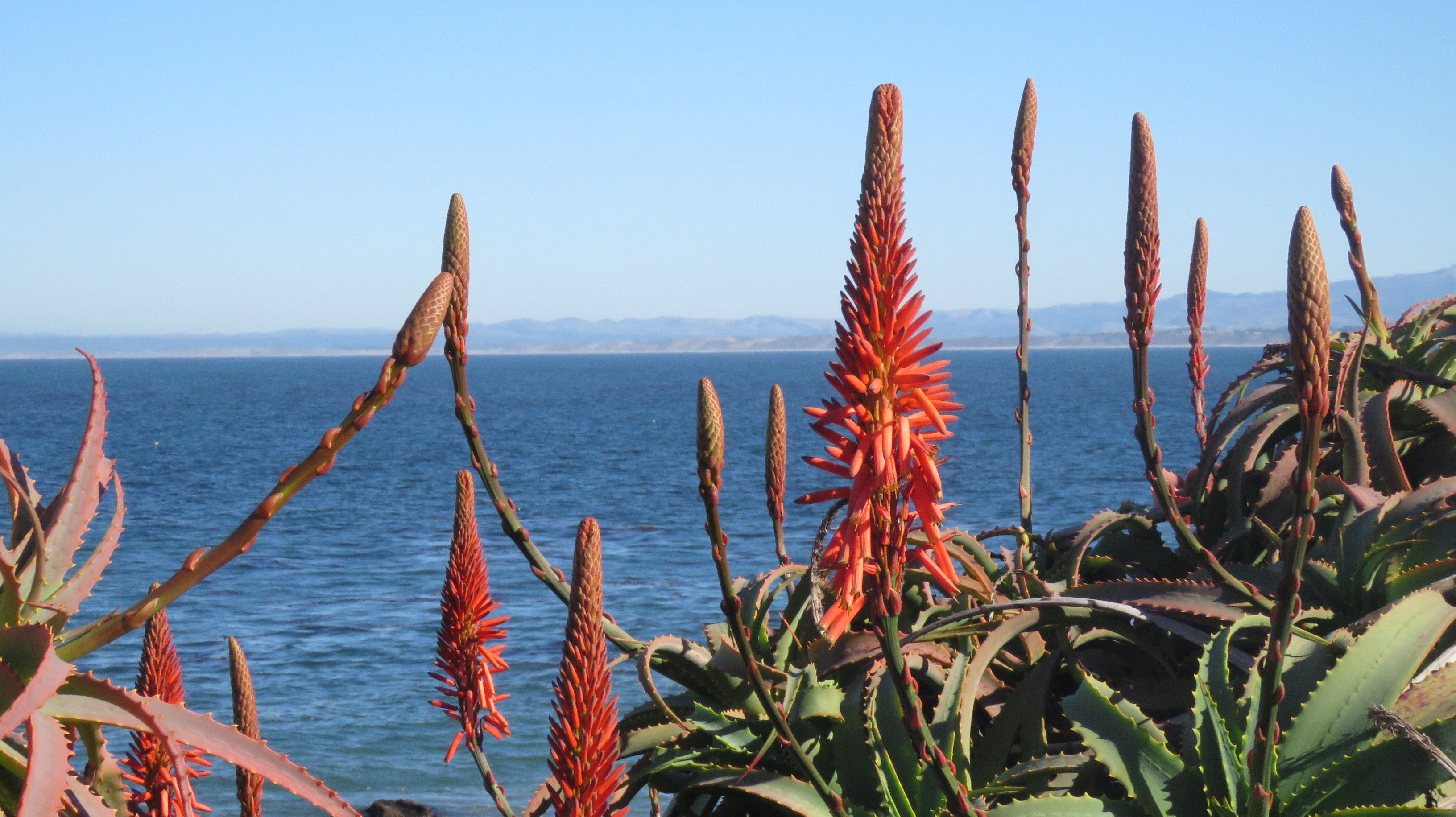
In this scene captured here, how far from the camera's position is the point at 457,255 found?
2.52 meters

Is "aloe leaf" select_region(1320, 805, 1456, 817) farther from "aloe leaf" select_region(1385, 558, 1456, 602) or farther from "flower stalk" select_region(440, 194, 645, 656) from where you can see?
"flower stalk" select_region(440, 194, 645, 656)

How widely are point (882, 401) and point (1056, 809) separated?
112 centimetres

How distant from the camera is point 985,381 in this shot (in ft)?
457

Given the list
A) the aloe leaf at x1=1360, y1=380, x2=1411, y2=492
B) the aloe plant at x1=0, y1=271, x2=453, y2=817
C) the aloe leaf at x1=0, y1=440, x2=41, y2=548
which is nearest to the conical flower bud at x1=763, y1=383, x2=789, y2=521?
the aloe plant at x1=0, y1=271, x2=453, y2=817

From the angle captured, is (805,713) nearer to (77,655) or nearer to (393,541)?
(77,655)

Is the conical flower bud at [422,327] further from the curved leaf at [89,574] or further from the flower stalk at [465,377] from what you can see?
the flower stalk at [465,377]

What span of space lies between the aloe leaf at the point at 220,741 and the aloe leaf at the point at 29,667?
7cm

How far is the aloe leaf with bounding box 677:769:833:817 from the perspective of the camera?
264cm

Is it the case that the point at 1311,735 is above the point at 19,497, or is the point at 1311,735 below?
below

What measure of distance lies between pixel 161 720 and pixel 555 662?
1688 centimetres

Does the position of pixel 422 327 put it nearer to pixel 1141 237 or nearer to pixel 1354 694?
pixel 1141 237

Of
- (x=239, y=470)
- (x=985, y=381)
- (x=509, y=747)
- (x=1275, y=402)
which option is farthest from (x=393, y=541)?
(x=985, y=381)

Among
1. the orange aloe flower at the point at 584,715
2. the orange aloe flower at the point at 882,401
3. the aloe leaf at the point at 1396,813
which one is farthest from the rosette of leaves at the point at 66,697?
the aloe leaf at the point at 1396,813

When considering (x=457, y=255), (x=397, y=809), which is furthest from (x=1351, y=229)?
(x=397, y=809)
